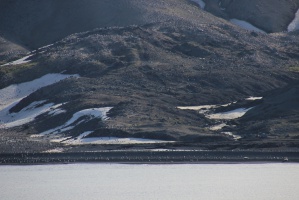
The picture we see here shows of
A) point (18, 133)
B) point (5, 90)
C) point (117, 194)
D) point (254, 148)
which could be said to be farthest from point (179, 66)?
point (117, 194)

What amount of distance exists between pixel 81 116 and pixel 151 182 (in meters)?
31.3

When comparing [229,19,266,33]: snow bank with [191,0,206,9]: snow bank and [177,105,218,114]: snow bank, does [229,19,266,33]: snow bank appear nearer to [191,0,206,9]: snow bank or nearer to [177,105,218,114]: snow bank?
[191,0,206,9]: snow bank

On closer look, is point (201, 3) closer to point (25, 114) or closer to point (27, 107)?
point (27, 107)

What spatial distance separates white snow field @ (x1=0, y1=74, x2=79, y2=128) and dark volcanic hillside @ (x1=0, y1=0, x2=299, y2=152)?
327 millimetres

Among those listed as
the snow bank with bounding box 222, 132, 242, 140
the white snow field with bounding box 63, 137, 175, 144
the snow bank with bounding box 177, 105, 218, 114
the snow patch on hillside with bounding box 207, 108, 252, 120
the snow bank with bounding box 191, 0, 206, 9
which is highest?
the snow bank with bounding box 191, 0, 206, 9

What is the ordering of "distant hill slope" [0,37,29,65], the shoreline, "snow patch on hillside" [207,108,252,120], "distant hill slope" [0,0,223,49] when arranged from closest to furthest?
1. the shoreline
2. "snow patch on hillside" [207,108,252,120]
3. "distant hill slope" [0,37,29,65]
4. "distant hill slope" [0,0,223,49]

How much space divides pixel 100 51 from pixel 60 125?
3210 centimetres

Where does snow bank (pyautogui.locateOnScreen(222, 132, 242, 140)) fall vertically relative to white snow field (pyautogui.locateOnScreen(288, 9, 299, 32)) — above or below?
below

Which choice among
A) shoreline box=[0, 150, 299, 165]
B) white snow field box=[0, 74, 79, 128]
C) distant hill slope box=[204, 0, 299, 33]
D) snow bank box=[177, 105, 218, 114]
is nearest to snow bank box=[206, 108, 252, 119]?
snow bank box=[177, 105, 218, 114]

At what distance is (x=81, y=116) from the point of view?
96.3 m

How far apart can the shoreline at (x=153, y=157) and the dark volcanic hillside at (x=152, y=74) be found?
290 inches

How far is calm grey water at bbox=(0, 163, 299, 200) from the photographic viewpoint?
6041cm

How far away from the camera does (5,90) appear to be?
12094cm

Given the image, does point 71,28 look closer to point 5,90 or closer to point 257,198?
point 5,90
